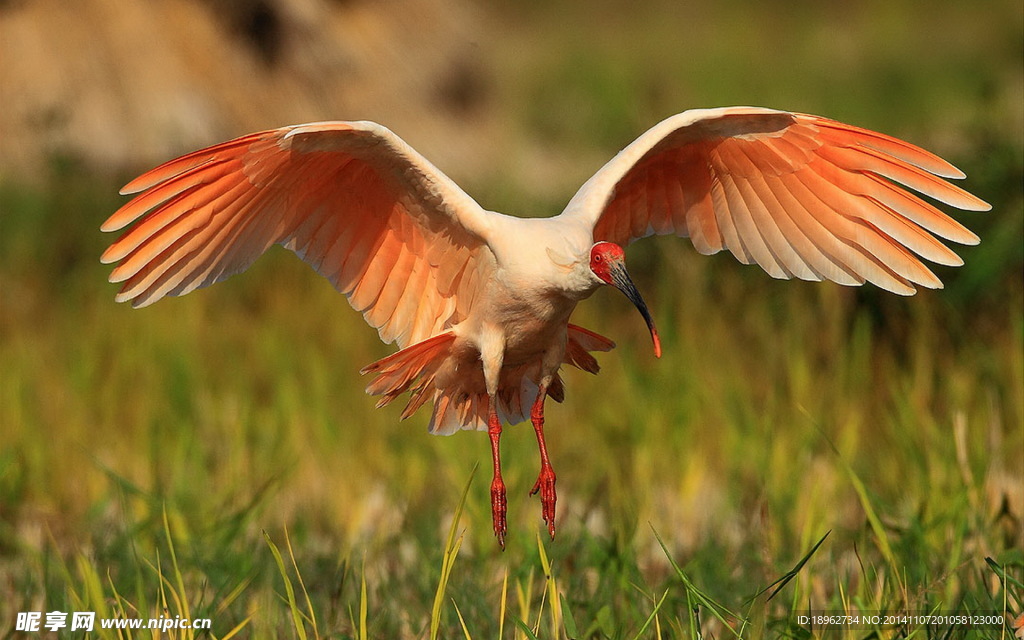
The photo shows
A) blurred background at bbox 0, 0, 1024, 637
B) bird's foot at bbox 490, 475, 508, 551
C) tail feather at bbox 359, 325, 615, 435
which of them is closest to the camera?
bird's foot at bbox 490, 475, 508, 551

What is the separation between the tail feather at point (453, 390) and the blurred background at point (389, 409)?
0.43 metres

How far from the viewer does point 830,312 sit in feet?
20.1

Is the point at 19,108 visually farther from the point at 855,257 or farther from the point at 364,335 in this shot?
the point at 855,257

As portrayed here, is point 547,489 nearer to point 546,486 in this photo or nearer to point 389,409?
point 546,486

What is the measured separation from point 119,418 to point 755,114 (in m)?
3.77

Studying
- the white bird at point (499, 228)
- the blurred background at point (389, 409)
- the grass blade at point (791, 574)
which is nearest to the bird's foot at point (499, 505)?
the white bird at point (499, 228)

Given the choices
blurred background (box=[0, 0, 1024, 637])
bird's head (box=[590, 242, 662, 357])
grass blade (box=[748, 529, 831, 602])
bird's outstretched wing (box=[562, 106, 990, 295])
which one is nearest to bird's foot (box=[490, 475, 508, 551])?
blurred background (box=[0, 0, 1024, 637])

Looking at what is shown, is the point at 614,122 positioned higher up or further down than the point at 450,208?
higher up

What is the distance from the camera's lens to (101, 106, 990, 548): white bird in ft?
10.2

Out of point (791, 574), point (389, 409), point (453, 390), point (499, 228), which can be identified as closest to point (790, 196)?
point (499, 228)

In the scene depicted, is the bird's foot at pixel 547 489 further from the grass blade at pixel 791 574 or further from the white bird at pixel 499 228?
the grass blade at pixel 791 574

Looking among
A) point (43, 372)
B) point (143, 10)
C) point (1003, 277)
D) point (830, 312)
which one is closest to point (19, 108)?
point (143, 10)

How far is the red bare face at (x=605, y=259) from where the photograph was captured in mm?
2865

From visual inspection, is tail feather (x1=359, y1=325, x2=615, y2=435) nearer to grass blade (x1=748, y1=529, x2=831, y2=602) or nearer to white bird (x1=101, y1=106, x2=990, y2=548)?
white bird (x1=101, y1=106, x2=990, y2=548)
